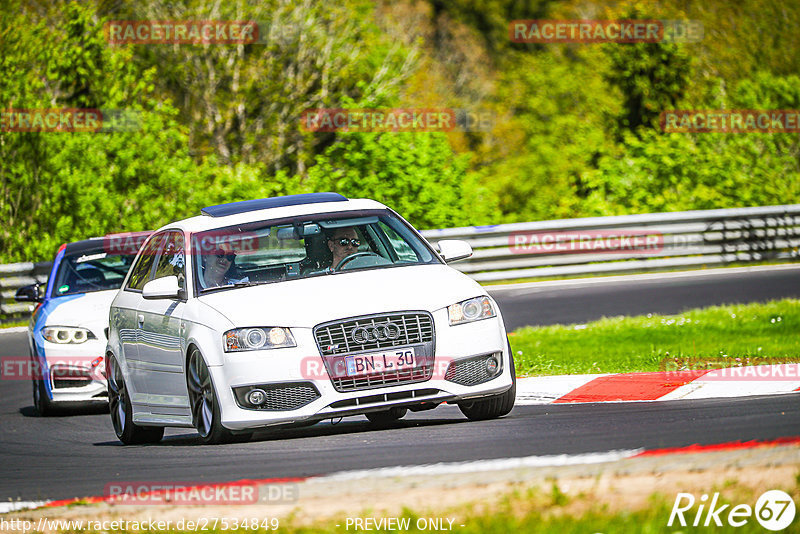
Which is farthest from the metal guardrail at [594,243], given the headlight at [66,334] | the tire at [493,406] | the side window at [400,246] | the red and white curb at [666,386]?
the tire at [493,406]

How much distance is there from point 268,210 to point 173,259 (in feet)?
2.55

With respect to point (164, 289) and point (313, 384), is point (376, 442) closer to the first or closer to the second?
point (313, 384)

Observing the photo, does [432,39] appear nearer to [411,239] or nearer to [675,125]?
[675,125]

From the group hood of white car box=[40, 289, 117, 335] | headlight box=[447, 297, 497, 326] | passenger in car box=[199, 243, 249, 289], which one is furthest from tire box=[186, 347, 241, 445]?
hood of white car box=[40, 289, 117, 335]

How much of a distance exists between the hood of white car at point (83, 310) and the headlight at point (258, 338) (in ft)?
15.5

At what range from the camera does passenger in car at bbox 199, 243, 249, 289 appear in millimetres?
8938

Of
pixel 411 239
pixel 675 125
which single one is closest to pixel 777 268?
pixel 675 125

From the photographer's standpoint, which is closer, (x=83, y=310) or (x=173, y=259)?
(x=173, y=259)

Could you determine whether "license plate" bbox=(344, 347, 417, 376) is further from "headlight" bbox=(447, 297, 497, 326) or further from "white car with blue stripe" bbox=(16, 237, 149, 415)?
"white car with blue stripe" bbox=(16, 237, 149, 415)

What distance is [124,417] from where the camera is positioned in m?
9.95

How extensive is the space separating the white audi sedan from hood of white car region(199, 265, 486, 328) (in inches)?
0.4

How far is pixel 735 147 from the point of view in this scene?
26.9 m

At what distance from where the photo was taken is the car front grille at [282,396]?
26.5 feet

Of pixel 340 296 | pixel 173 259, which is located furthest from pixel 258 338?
pixel 173 259
